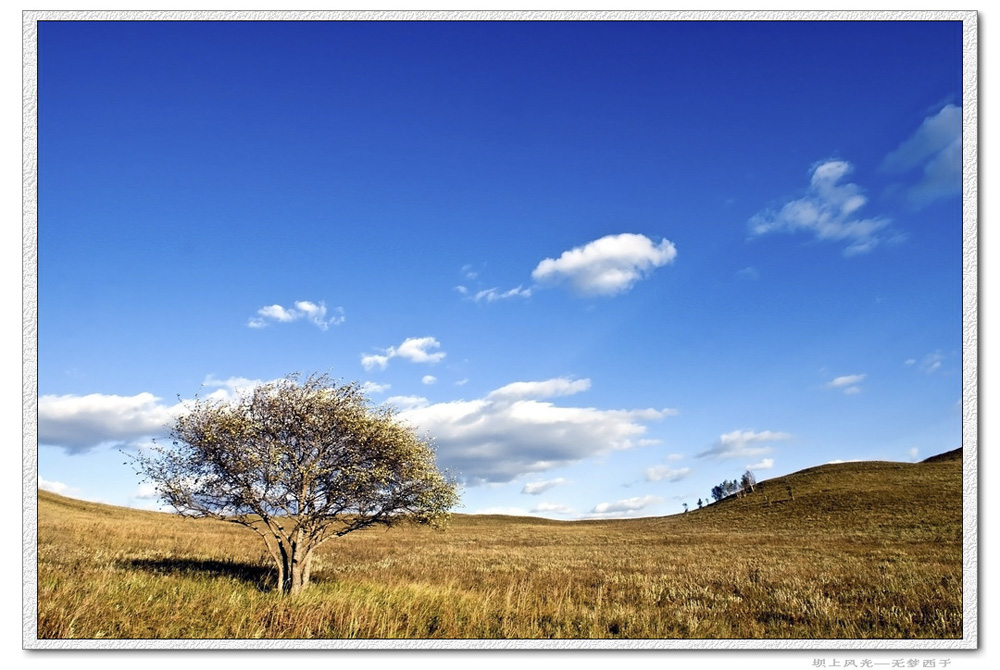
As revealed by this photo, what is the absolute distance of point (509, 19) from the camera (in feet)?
37.8

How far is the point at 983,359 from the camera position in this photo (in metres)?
10.6

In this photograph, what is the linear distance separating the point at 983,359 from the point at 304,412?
15.0 metres

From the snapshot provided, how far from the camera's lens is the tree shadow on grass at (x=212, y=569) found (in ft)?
52.2

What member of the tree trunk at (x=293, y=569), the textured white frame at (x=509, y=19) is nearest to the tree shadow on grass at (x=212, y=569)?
the tree trunk at (x=293, y=569)

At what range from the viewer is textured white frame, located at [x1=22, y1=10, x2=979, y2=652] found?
973 cm

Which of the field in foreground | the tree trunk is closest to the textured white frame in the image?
the field in foreground

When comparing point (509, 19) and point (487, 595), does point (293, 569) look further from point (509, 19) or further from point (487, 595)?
point (509, 19)

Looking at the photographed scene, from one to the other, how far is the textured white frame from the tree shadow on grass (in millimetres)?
5474

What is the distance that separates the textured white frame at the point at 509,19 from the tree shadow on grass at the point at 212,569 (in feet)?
18.0

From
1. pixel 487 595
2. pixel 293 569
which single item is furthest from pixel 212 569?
pixel 487 595

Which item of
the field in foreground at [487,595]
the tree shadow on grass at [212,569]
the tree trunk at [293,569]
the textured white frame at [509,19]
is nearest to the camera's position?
the textured white frame at [509,19]

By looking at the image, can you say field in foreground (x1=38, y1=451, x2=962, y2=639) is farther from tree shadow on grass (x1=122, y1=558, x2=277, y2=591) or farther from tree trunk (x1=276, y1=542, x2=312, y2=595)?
tree trunk (x1=276, y1=542, x2=312, y2=595)

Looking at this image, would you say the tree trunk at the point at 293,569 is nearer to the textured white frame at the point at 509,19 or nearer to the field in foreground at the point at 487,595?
the field in foreground at the point at 487,595
